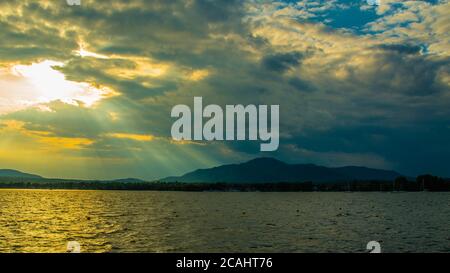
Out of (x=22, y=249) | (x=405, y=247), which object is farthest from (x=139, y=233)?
(x=405, y=247)

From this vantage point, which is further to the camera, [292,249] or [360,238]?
[360,238]

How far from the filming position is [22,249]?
1998 inches
